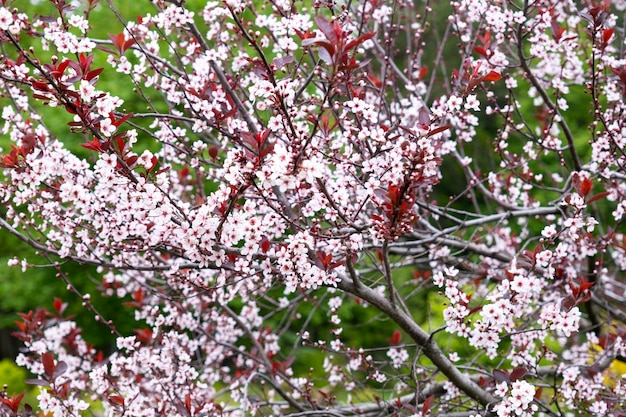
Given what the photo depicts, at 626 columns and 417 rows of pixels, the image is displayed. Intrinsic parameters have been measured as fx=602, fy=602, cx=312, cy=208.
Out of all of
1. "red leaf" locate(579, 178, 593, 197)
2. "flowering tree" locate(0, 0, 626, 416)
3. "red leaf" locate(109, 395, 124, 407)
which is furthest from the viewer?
"red leaf" locate(109, 395, 124, 407)

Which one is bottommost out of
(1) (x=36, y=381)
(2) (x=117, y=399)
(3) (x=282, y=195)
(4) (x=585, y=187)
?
(2) (x=117, y=399)

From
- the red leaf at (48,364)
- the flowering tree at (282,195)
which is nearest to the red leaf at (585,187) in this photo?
the flowering tree at (282,195)

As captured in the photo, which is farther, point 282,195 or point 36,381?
point 36,381

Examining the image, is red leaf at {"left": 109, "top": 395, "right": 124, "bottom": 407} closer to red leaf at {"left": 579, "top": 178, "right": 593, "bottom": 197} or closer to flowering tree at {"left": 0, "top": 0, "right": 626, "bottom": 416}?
flowering tree at {"left": 0, "top": 0, "right": 626, "bottom": 416}

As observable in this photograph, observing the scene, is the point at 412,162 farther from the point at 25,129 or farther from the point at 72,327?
the point at 72,327

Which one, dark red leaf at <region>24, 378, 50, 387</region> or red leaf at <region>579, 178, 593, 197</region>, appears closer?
red leaf at <region>579, 178, 593, 197</region>

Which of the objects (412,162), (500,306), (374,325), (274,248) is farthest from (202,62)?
(374,325)

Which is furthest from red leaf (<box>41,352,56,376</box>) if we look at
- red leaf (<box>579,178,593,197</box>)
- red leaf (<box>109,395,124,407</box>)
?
red leaf (<box>579,178,593,197</box>)

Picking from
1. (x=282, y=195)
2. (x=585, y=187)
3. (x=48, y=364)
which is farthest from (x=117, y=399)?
(x=585, y=187)

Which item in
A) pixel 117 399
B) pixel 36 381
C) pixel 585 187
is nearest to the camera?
pixel 585 187

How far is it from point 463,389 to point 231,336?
194 centimetres

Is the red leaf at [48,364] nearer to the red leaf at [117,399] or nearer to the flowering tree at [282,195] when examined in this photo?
the flowering tree at [282,195]

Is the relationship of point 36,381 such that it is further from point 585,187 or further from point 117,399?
point 585,187

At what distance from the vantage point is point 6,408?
299 centimetres
